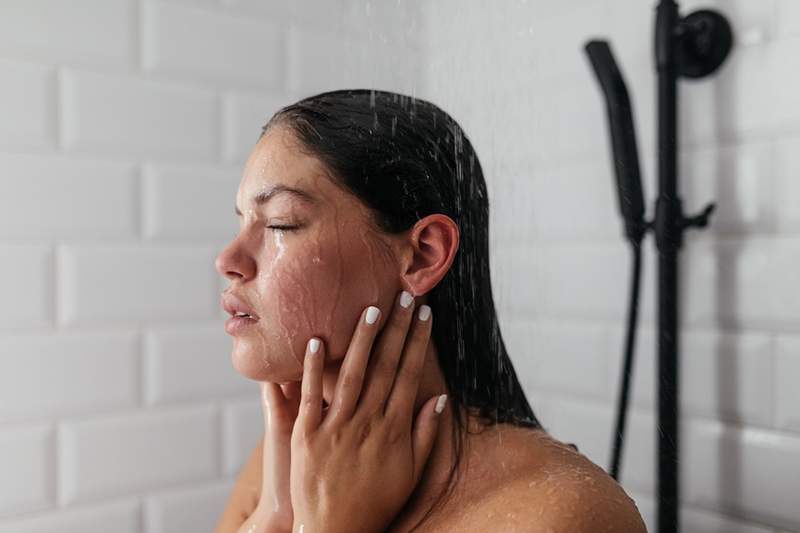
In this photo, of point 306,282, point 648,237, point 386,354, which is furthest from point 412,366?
point 648,237

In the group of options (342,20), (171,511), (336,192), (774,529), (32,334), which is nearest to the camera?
(336,192)

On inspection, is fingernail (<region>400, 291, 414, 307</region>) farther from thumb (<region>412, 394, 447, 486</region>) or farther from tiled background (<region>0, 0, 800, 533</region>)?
tiled background (<region>0, 0, 800, 533</region>)

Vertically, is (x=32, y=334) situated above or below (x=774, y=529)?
above

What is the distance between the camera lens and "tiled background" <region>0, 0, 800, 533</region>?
1015 millimetres

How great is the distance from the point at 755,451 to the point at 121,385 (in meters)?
0.88

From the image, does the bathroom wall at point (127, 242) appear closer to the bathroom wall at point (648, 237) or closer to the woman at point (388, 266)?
the bathroom wall at point (648, 237)

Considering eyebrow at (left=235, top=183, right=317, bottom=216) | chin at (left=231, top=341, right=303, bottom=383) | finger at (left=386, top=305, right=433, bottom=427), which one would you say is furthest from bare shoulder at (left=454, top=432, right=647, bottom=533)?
eyebrow at (left=235, top=183, right=317, bottom=216)

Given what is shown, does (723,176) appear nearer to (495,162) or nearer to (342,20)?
(495,162)

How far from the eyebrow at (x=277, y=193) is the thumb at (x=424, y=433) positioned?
0.23 meters

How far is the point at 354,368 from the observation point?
764 millimetres

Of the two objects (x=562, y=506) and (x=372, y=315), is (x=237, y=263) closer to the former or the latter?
(x=372, y=315)

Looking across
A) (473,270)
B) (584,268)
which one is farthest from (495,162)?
(473,270)

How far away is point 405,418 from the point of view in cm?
79

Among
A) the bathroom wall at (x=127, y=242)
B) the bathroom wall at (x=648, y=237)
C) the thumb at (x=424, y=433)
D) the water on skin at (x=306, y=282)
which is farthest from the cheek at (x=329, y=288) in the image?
the bathroom wall at (x=127, y=242)
